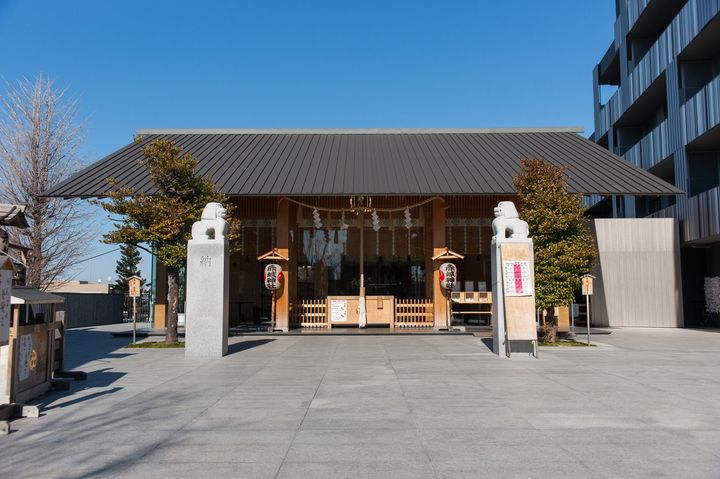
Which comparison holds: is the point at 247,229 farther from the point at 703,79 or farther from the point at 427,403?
the point at 703,79

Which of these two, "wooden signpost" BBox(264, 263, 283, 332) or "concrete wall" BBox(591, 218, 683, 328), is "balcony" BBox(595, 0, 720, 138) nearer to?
"concrete wall" BBox(591, 218, 683, 328)

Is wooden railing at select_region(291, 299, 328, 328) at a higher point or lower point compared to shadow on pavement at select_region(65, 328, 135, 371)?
higher

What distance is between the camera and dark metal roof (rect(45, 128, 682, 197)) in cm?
2030

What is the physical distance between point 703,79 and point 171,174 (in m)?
23.6

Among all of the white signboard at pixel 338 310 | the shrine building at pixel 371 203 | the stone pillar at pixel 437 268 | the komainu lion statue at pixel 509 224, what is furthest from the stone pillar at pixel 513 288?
the white signboard at pixel 338 310

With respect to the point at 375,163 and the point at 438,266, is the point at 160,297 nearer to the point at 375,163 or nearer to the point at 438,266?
the point at 375,163

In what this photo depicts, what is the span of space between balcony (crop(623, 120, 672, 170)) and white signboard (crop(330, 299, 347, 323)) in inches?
686

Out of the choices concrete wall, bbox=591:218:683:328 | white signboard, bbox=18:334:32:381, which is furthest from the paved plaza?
concrete wall, bbox=591:218:683:328

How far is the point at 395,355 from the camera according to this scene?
14.0m

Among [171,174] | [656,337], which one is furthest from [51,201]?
[656,337]

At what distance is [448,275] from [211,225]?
9504 mm

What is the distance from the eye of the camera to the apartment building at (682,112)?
22.7 meters

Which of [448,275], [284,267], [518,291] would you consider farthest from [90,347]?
[518,291]

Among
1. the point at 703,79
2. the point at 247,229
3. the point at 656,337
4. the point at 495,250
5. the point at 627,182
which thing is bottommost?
the point at 656,337
